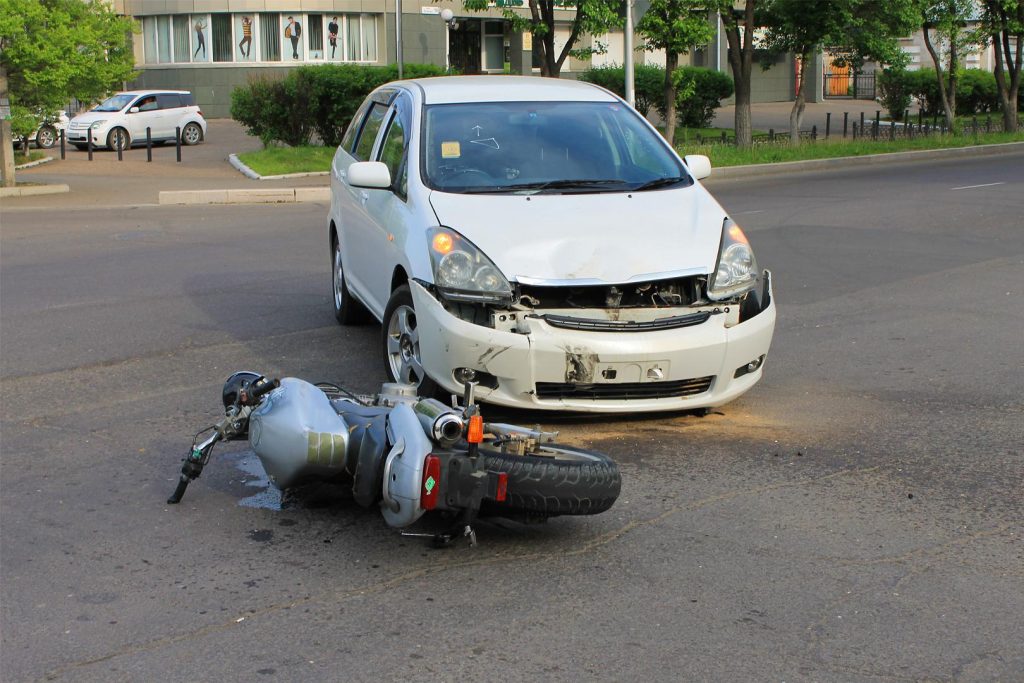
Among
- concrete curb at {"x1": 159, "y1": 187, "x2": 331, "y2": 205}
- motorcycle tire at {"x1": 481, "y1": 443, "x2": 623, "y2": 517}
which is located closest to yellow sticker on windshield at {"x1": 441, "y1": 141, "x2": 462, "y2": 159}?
motorcycle tire at {"x1": 481, "y1": 443, "x2": 623, "y2": 517}

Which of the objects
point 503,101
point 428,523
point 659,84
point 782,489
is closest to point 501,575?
point 428,523

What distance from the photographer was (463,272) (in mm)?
6324

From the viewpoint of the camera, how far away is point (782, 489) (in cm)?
564

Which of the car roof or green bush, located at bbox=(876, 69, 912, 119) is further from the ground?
green bush, located at bbox=(876, 69, 912, 119)

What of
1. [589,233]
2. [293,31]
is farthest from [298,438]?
[293,31]

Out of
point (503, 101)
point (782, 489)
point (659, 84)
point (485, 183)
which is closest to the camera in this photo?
point (782, 489)

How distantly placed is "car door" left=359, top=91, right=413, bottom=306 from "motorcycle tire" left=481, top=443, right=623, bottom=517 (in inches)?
90.1

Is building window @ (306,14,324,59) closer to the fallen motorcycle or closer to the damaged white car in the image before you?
the damaged white car

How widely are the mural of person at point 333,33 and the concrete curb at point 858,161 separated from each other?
25449 mm

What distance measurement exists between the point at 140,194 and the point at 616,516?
18860mm

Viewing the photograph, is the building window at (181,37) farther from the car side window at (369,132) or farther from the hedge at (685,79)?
the car side window at (369,132)

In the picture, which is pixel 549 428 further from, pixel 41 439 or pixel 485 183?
pixel 41 439

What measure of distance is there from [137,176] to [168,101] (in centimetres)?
1120

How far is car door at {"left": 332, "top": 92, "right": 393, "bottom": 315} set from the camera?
26.3ft
